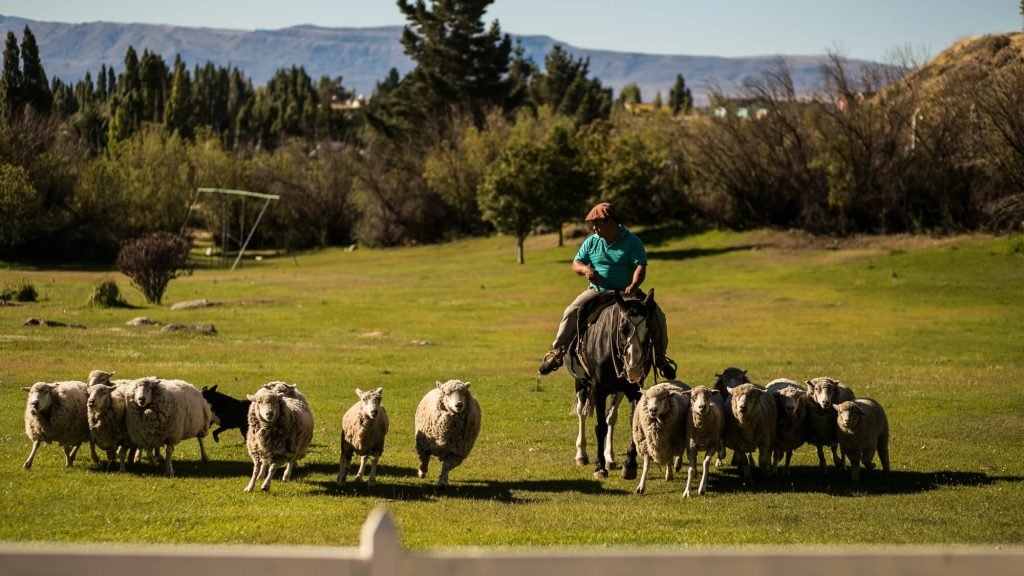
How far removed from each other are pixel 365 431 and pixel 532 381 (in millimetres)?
12323

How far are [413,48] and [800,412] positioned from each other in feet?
297

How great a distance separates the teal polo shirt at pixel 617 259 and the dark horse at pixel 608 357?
0.37m

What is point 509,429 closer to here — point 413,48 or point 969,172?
point 969,172

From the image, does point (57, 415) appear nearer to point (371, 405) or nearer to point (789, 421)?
point (371, 405)

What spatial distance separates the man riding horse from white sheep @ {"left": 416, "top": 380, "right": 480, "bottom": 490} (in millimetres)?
2134

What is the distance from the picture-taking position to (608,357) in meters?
15.2

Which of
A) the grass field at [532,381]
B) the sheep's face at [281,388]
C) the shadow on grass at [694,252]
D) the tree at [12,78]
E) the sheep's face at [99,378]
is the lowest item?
the shadow on grass at [694,252]

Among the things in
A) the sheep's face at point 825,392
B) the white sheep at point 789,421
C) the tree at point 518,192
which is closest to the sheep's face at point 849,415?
the sheep's face at point 825,392

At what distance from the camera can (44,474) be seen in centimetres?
1381

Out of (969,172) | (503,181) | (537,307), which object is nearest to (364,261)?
(503,181)

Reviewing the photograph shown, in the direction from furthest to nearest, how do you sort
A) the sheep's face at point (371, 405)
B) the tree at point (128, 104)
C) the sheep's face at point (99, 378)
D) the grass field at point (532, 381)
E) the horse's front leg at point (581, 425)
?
1. the tree at point (128, 104)
2. the horse's front leg at point (581, 425)
3. the sheep's face at point (99, 378)
4. the sheep's face at point (371, 405)
5. the grass field at point (532, 381)

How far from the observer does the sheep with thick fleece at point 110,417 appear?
46.3 feet

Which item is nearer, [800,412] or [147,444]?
[147,444]

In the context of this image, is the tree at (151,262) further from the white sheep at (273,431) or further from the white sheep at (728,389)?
the white sheep at (728,389)
